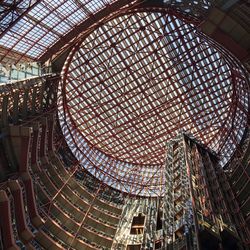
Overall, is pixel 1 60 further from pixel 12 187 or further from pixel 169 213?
pixel 169 213

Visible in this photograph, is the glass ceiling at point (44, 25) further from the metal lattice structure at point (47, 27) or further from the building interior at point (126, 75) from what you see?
the building interior at point (126, 75)

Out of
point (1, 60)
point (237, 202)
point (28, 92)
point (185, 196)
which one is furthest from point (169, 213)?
point (1, 60)

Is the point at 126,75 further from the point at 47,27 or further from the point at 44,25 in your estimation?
the point at 44,25

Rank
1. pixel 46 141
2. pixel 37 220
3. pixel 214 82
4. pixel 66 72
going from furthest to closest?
1. pixel 214 82
2. pixel 66 72
3. pixel 46 141
4. pixel 37 220

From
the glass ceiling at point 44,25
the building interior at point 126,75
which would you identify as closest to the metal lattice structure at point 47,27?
the glass ceiling at point 44,25

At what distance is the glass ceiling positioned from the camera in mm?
36969

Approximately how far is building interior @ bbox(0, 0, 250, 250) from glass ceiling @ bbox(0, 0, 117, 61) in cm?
12

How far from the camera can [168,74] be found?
49.2 metres

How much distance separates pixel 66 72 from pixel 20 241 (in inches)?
876

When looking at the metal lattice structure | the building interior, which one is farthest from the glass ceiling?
the building interior

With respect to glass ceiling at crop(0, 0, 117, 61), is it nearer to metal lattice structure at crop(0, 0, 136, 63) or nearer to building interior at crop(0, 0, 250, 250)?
metal lattice structure at crop(0, 0, 136, 63)

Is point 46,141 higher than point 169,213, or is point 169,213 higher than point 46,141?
point 46,141

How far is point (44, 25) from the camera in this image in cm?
3878

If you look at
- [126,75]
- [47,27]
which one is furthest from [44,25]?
[126,75]
